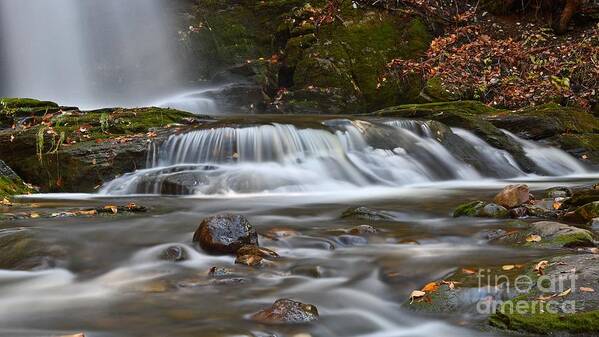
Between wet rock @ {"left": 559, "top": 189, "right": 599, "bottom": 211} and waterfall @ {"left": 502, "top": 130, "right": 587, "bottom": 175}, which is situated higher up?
waterfall @ {"left": 502, "top": 130, "right": 587, "bottom": 175}

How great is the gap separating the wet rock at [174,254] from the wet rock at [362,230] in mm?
1523

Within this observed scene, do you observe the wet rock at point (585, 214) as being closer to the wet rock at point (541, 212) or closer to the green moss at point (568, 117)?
the wet rock at point (541, 212)

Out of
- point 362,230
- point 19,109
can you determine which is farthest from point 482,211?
point 19,109

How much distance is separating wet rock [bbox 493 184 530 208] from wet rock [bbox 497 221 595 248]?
1270 millimetres

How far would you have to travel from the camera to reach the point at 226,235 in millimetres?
4477

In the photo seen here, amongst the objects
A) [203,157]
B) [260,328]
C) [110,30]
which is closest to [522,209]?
[260,328]

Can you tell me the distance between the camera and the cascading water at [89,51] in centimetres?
1689

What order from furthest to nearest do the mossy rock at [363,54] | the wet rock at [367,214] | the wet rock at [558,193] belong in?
the mossy rock at [363,54], the wet rock at [558,193], the wet rock at [367,214]

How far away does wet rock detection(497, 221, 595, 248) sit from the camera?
4.11 metres

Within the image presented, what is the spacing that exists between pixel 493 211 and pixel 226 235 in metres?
2.77

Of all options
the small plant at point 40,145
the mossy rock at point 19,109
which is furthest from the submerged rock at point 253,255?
the mossy rock at point 19,109

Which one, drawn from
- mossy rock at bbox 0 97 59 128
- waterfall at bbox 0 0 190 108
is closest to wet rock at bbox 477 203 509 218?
mossy rock at bbox 0 97 59 128

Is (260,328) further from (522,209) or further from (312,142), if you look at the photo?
(312,142)

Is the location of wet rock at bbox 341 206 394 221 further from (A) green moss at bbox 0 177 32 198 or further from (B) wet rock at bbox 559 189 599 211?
(A) green moss at bbox 0 177 32 198
